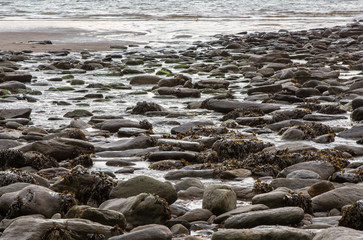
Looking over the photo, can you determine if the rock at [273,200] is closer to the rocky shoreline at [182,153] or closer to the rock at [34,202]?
the rocky shoreline at [182,153]

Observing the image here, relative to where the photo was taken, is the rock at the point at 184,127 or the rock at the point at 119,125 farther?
the rock at the point at 119,125

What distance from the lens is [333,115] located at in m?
8.66

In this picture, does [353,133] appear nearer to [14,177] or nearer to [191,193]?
[191,193]

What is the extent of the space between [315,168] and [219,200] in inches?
57.8

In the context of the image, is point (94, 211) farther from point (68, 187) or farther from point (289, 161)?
point (289, 161)

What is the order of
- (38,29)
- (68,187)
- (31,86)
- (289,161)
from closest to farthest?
(68,187), (289,161), (31,86), (38,29)

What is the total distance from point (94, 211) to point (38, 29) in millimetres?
24218

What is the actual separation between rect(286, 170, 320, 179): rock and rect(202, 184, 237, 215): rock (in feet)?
3.33

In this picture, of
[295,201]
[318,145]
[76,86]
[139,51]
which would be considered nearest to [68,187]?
[295,201]

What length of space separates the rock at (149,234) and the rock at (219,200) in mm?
649

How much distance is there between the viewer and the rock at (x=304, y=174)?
5.14 m

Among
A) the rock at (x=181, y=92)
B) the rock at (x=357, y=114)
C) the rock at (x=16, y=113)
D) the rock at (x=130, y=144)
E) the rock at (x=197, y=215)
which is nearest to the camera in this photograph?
the rock at (x=197, y=215)

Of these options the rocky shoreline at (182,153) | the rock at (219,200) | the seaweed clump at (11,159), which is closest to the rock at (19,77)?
the rocky shoreline at (182,153)

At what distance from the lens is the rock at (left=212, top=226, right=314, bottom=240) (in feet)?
11.2
